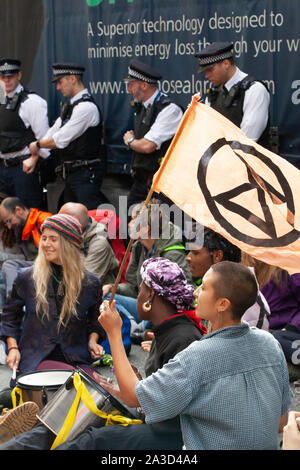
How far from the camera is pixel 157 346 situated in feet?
15.0

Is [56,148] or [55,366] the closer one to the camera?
[55,366]

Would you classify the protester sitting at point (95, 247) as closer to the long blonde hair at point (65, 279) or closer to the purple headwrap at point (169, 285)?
the long blonde hair at point (65, 279)

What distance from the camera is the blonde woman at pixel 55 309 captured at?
5641 mm

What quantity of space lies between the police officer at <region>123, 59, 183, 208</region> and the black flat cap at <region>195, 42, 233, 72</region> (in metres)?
0.82

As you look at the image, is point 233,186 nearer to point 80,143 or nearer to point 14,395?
point 14,395

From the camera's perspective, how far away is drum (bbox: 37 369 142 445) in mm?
4230

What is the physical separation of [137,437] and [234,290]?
2.87ft

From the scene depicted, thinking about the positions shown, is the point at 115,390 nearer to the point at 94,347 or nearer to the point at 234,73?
the point at 94,347

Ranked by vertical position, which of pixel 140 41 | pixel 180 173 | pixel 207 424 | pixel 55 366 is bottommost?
pixel 55 366

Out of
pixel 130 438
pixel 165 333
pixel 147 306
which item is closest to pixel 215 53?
pixel 147 306

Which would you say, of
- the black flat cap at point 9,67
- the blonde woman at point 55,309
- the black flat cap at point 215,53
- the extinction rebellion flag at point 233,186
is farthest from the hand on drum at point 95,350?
the black flat cap at point 9,67

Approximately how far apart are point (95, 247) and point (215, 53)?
2.06 m

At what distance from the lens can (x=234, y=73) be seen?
775 cm
